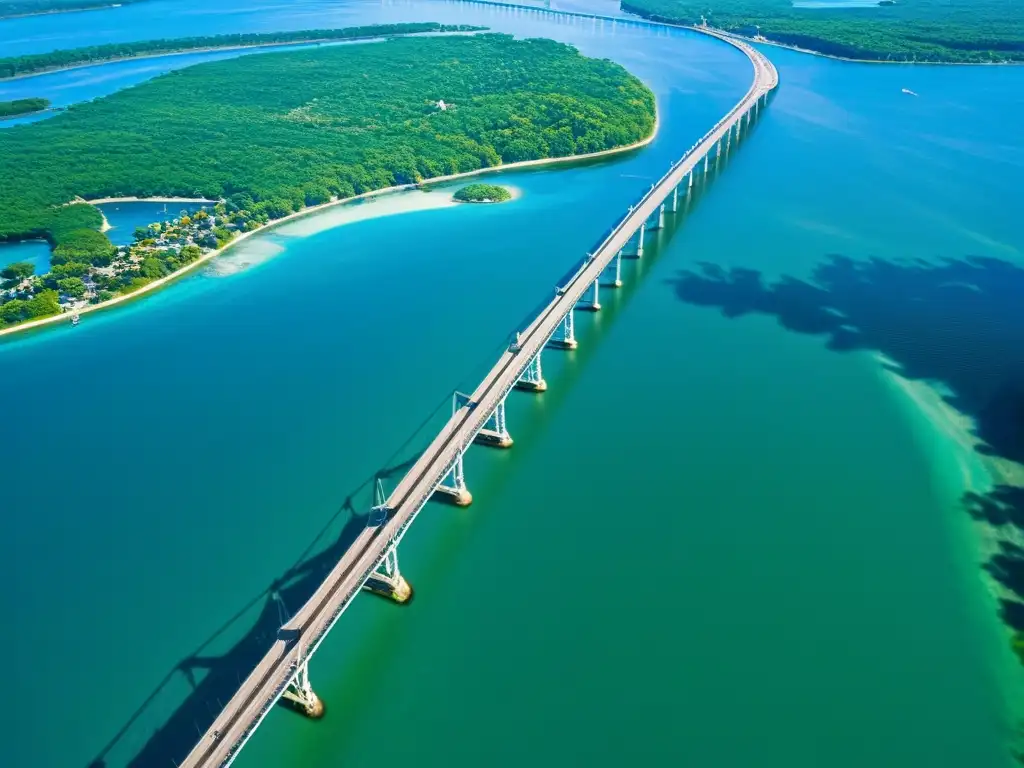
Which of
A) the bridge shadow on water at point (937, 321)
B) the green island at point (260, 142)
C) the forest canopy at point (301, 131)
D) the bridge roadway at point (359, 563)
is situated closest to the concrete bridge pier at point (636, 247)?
the bridge shadow on water at point (937, 321)

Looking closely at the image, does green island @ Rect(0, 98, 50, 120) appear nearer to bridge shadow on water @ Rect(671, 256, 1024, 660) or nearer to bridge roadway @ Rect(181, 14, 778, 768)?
bridge roadway @ Rect(181, 14, 778, 768)

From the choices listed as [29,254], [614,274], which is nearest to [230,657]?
[614,274]

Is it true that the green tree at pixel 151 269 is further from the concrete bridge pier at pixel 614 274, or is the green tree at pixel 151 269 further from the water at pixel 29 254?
the concrete bridge pier at pixel 614 274

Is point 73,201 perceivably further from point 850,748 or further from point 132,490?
point 850,748

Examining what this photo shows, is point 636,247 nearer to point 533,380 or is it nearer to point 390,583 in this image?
point 533,380

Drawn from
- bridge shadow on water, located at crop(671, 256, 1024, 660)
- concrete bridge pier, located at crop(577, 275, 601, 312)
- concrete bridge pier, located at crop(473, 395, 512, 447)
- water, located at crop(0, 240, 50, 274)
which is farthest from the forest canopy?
concrete bridge pier, located at crop(473, 395, 512, 447)

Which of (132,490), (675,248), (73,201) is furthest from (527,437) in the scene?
(73,201)
